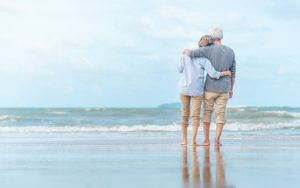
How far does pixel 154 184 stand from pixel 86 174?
0.93 metres

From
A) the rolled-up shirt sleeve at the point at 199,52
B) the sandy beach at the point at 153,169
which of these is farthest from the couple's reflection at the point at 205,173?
the rolled-up shirt sleeve at the point at 199,52

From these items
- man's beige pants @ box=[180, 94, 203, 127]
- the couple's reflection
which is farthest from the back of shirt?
the couple's reflection

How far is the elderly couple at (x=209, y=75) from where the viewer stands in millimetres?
9258

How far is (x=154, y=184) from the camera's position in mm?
4773

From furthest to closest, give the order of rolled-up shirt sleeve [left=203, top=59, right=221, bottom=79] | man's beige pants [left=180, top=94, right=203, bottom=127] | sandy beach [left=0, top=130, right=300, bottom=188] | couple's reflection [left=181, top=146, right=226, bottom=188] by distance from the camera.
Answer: man's beige pants [left=180, top=94, right=203, bottom=127], rolled-up shirt sleeve [left=203, top=59, right=221, bottom=79], sandy beach [left=0, top=130, right=300, bottom=188], couple's reflection [left=181, top=146, right=226, bottom=188]

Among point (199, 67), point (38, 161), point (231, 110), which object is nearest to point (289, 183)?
point (38, 161)

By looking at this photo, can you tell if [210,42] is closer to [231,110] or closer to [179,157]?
[179,157]

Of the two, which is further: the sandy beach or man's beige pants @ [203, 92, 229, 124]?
man's beige pants @ [203, 92, 229, 124]

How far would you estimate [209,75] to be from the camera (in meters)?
9.27

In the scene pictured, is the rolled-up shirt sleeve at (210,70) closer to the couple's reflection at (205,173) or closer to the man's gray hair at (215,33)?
the man's gray hair at (215,33)

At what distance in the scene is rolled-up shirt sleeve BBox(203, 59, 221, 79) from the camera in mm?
9203

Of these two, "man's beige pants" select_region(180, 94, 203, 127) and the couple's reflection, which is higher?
"man's beige pants" select_region(180, 94, 203, 127)

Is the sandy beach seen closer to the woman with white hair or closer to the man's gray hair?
the woman with white hair

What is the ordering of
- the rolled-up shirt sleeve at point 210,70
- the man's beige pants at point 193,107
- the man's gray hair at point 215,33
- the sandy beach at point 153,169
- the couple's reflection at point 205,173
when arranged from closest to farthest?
the couple's reflection at point 205,173, the sandy beach at point 153,169, the rolled-up shirt sleeve at point 210,70, the man's gray hair at point 215,33, the man's beige pants at point 193,107
